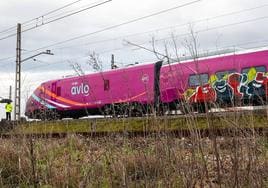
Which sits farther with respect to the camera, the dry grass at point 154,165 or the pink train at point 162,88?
the pink train at point 162,88

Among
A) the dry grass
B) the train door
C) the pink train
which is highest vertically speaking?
the train door

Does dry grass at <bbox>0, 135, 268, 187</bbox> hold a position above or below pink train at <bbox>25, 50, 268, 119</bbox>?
below

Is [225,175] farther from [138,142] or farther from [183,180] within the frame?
[138,142]

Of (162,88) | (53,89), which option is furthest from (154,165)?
(53,89)

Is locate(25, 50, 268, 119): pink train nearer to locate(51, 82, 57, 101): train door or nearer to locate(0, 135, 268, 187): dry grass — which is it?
locate(51, 82, 57, 101): train door

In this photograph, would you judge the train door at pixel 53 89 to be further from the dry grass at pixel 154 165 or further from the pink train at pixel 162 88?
the dry grass at pixel 154 165

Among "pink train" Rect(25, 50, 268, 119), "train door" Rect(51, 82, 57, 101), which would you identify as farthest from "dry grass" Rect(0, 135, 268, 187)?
"train door" Rect(51, 82, 57, 101)

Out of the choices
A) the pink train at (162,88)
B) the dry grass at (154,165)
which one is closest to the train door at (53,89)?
the pink train at (162,88)

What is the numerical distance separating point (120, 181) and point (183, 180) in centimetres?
64

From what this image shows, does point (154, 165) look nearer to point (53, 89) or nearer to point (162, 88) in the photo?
point (162, 88)

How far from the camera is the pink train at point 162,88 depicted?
3.52 m

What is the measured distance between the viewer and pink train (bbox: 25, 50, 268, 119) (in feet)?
11.5

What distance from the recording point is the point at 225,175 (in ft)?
10.0

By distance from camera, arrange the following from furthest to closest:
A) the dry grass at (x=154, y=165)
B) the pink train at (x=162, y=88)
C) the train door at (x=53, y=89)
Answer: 1. the train door at (x=53, y=89)
2. the pink train at (x=162, y=88)
3. the dry grass at (x=154, y=165)
